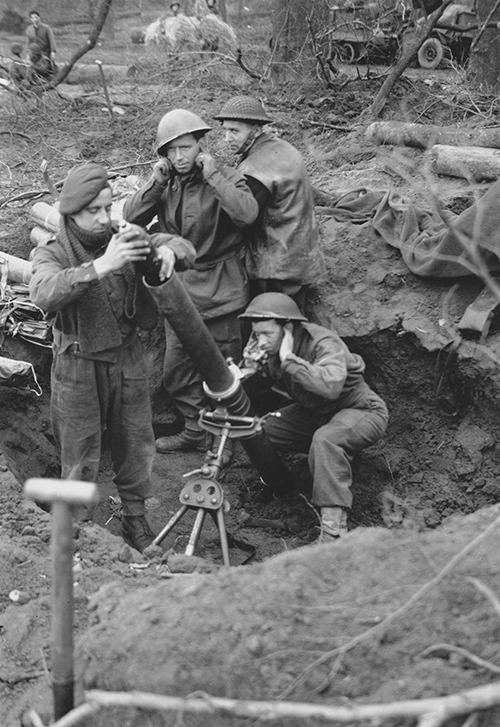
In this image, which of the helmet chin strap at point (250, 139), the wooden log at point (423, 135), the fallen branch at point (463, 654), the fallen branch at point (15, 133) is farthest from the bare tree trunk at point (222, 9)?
the fallen branch at point (463, 654)

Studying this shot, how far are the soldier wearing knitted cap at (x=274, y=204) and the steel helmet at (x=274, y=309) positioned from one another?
737 mm

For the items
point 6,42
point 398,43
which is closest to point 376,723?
point 398,43

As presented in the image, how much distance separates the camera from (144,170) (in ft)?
32.0

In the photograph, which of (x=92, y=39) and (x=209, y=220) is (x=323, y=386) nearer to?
(x=209, y=220)

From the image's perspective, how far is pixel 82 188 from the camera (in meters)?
5.29

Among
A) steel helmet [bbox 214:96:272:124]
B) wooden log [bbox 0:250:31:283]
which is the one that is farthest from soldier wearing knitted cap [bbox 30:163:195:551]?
wooden log [bbox 0:250:31:283]

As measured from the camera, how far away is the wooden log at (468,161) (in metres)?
7.82

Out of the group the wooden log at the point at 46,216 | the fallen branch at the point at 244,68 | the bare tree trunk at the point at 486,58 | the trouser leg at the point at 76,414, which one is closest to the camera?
the trouser leg at the point at 76,414

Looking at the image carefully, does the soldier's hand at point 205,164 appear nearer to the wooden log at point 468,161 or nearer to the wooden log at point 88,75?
the wooden log at point 468,161

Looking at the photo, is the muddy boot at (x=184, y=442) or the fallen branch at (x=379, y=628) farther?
the muddy boot at (x=184, y=442)

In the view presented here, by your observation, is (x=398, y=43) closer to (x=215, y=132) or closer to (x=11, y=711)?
(x=215, y=132)

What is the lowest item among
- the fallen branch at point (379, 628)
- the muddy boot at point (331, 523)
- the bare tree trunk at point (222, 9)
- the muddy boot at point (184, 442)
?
the bare tree trunk at point (222, 9)

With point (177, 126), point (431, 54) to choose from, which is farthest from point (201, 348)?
point (431, 54)

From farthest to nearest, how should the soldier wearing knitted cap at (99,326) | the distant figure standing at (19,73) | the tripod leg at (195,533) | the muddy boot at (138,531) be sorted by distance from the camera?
the distant figure standing at (19,73) < the muddy boot at (138,531) < the tripod leg at (195,533) < the soldier wearing knitted cap at (99,326)
